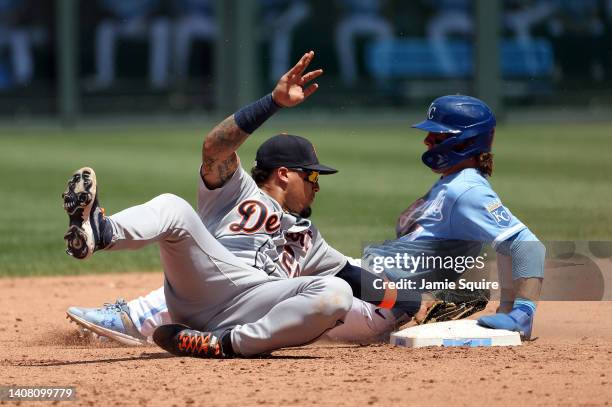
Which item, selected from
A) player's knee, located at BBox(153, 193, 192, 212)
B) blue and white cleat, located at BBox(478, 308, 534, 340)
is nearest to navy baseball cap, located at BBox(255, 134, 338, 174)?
player's knee, located at BBox(153, 193, 192, 212)

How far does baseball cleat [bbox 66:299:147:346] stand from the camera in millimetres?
5500

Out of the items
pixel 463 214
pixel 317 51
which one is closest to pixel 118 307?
pixel 463 214

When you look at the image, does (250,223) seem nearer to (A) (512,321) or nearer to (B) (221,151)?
(B) (221,151)

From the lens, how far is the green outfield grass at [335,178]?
9.81 m

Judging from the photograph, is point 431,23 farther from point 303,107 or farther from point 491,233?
point 491,233

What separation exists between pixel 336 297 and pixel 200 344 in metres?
0.61

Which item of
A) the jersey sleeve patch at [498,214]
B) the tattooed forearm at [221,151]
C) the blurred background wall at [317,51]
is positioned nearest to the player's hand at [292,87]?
the tattooed forearm at [221,151]

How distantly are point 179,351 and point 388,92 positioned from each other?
68.2ft

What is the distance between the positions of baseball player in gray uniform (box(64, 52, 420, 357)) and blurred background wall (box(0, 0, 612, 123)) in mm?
19468

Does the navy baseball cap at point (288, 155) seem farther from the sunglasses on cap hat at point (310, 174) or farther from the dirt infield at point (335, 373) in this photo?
the dirt infield at point (335, 373)

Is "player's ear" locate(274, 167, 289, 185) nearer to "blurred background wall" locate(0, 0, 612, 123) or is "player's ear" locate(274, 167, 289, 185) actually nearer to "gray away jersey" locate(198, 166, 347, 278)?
"gray away jersey" locate(198, 166, 347, 278)

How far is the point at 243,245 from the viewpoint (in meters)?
5.11

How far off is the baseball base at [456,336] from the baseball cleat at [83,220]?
60.6 inches

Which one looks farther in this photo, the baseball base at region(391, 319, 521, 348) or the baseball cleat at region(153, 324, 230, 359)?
the baseball base at region(391, 319, 521, 348)
